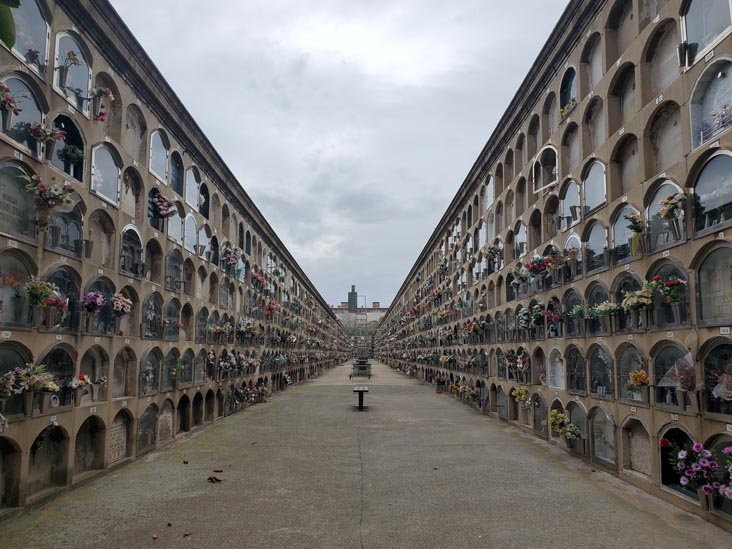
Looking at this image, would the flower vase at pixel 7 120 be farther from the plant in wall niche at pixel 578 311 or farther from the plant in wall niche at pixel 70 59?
the plant in wall niche at pixel 578 311

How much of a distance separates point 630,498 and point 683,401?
1.80m

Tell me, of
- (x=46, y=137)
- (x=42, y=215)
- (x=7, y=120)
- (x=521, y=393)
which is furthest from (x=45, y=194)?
(x=521, y=393)

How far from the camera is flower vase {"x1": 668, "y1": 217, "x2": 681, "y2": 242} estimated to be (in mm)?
8250

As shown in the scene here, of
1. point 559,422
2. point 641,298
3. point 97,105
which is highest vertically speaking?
point 97,105

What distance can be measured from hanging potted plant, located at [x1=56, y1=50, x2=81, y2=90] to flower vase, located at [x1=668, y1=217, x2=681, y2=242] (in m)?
9.49

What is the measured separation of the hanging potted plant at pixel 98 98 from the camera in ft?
32.8

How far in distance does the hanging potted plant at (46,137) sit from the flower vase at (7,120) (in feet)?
1.26

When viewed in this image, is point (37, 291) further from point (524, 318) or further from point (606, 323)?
point (524, 318)

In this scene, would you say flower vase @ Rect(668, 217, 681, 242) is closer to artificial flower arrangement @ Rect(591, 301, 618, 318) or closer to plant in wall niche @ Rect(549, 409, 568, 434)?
artificial flower arrangement @ Rect(591, 301, 618, 318)

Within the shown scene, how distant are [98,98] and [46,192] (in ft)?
9.15

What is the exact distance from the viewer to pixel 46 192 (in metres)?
8.15

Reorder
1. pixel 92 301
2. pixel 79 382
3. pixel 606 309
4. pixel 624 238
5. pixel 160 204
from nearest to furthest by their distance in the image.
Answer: pixel 79 382 < pixel 92 301 < pixel 606 309 < pixel 624 238 < pixel 160 204

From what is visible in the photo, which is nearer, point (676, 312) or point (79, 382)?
point (676, 312)

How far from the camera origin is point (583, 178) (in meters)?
12.0
